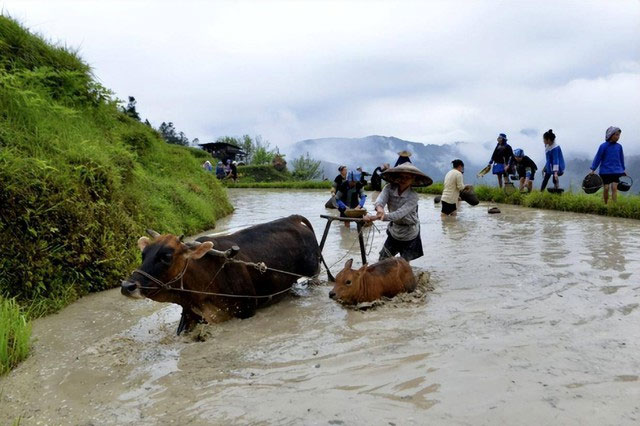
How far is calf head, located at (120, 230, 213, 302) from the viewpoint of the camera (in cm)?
423

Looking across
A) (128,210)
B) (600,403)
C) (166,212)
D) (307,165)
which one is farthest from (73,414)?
(307,165)

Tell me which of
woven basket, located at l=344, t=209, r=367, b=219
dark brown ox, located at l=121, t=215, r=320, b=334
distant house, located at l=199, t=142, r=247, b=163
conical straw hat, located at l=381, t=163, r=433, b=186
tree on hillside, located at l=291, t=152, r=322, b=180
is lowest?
dark brown ox, located at l=121, t=215, r=320, b=334

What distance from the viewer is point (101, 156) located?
23.6 feet

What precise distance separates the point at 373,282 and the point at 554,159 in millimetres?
11033

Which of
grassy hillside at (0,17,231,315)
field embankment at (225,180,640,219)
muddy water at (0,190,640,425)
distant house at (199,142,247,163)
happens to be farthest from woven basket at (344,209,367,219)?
distant house at (199,142,247,163)

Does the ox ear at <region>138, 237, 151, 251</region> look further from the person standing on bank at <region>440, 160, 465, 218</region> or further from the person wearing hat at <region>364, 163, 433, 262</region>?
the person standing on bank at <region>440, 160, 465, 218</region>

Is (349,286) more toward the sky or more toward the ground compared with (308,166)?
more toward the ground

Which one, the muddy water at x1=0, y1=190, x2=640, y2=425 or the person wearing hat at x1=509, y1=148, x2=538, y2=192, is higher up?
the person wearing hat at x1=509, y1=148, x2=538, y2=192

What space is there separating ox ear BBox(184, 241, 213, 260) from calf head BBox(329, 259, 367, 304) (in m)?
1.59

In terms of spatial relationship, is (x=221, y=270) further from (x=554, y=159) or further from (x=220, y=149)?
(x=220, y=149)

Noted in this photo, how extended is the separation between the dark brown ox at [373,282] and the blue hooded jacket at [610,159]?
8.35 metres

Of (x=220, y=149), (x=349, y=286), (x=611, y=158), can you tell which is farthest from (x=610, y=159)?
(x=220, y=149)

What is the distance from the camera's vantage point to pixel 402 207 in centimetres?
624

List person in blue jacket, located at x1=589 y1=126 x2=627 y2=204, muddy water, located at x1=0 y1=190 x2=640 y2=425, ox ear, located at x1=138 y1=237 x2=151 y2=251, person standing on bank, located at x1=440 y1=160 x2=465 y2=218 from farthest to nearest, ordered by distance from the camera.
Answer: person standing on bank, located at x1=440 y1=160 x2=465 y2=218
person in blue jacket, located at x1=589 y1=126 x2=627 y2=204
ox ear, located at x1=138 y1=237 x2=151 y2=251
muddy water, located at x1=0 y1=190 x2=640 y2=425
